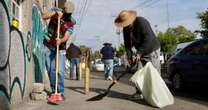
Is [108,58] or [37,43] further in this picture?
[108,58]

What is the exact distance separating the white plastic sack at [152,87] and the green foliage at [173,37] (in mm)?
54984

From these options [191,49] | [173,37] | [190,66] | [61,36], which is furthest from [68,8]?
[173,37]

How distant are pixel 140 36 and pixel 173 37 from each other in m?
68.6

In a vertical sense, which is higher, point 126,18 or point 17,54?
point 126,18

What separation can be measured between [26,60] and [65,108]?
4.80 feet

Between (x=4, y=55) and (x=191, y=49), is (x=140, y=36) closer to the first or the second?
(x=4, y=55)

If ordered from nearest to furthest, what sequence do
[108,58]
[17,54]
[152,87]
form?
[17,54], [152,87], [108,58]

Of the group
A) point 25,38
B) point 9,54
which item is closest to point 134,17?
point 25,38

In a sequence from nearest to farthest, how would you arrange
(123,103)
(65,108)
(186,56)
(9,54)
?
(9,54), (65,108), (123,103), (186,56)

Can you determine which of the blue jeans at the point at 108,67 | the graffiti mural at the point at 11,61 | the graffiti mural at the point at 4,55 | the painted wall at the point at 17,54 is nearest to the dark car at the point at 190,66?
the painted wall at the point at 17,54

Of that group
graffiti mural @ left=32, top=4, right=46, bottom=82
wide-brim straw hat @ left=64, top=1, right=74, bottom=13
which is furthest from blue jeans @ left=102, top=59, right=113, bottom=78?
wide-brim straw hat @ left=64, top=1, right=74, bottom=13

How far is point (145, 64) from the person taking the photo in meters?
9.71

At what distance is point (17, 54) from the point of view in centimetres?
859

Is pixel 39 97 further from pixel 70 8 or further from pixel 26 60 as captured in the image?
pixel 70 8
